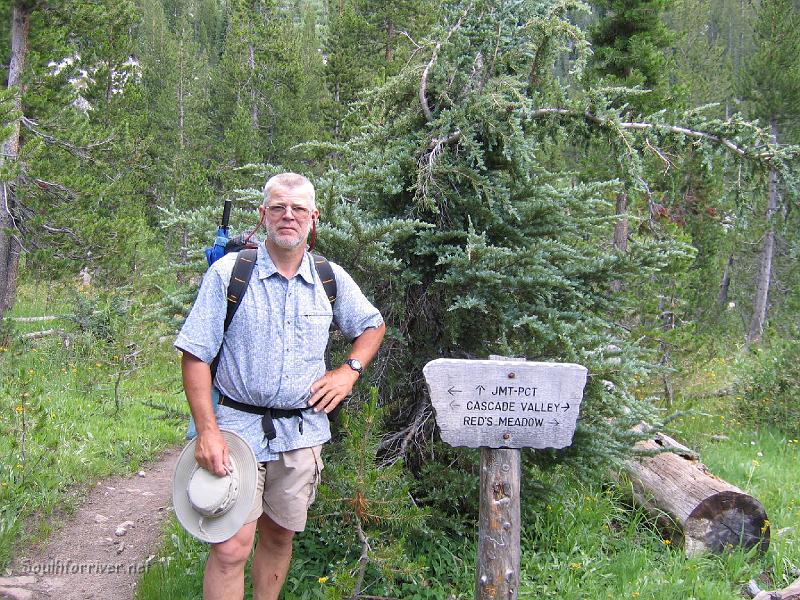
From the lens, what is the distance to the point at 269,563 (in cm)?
334

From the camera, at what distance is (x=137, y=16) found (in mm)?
15000

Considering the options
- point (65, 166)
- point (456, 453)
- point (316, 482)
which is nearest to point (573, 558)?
point (456, 453)

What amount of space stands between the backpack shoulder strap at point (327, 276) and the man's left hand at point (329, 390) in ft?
1.19

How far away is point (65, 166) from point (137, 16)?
4.49 meters

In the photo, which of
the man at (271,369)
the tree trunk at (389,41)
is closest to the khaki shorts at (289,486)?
the man at (271,369)

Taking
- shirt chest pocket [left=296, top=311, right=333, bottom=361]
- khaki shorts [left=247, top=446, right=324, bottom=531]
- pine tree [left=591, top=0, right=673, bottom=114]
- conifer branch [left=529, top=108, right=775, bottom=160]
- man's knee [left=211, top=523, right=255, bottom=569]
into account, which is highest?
pine tree [left=591, top=0, right=673, bottom=114]

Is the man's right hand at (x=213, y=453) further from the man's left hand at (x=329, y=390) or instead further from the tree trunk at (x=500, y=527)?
the tree trunk at (x=500, y=527)

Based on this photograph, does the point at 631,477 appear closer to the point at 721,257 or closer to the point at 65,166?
the point at 65,166

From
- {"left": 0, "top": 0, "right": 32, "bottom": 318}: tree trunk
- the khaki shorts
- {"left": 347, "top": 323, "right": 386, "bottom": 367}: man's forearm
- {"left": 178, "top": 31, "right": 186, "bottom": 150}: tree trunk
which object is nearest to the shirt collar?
{"left": 347, "top": 323, "right": 386, "bottom": 367}: man's forearm

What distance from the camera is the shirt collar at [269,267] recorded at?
2.97 metres

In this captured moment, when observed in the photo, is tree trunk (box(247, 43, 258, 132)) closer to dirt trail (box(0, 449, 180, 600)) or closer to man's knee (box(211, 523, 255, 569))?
dirt trail (box(0, 449, 180, 600))

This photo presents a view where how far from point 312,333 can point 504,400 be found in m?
0.91

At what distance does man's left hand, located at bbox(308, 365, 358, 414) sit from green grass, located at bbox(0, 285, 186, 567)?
1.93 metres

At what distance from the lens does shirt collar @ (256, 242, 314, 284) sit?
9.74ft
